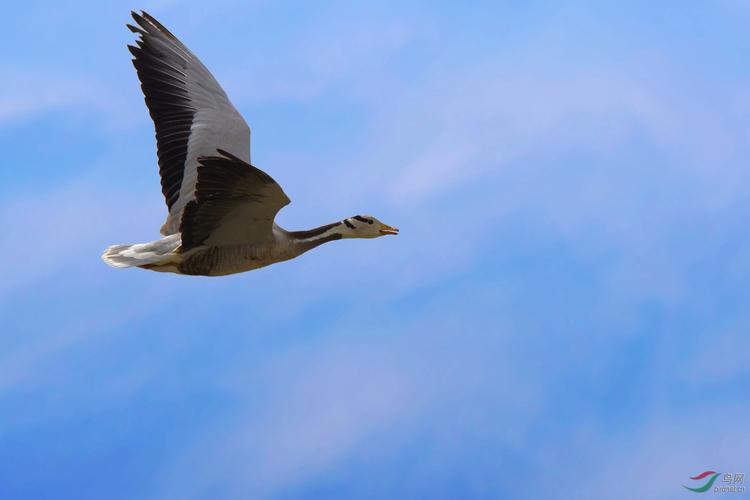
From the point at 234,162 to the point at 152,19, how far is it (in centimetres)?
460

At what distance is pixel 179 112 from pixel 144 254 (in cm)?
253

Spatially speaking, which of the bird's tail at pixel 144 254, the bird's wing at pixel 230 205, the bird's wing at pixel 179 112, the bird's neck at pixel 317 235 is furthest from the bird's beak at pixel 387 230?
the bird's tail at pixel 144 254

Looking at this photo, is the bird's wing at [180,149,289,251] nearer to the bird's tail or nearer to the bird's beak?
the bird's tail

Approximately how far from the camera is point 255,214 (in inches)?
425

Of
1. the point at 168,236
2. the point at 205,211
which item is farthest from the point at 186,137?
the point at 205,211

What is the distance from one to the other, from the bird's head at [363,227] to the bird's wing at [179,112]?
64.2 inches

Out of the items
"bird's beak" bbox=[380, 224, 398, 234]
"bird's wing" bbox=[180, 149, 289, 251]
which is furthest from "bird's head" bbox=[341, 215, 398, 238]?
"bird's wing" bbox=[180, 149, 289, 251]

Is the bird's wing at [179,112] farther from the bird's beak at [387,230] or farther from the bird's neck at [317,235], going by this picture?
the bird's beak at [387,230]

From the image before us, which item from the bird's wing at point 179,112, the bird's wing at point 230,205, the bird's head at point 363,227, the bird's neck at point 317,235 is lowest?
the bird's wing at point 230,205

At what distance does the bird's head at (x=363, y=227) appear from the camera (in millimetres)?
12172

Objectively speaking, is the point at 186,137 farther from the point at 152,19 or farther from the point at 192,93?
the point at 152,19

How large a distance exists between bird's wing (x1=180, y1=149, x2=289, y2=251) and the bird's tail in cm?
26

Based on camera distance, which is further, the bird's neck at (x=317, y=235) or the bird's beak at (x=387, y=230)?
the bird's beak at (x=387, y=230)

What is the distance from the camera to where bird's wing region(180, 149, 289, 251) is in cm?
999
